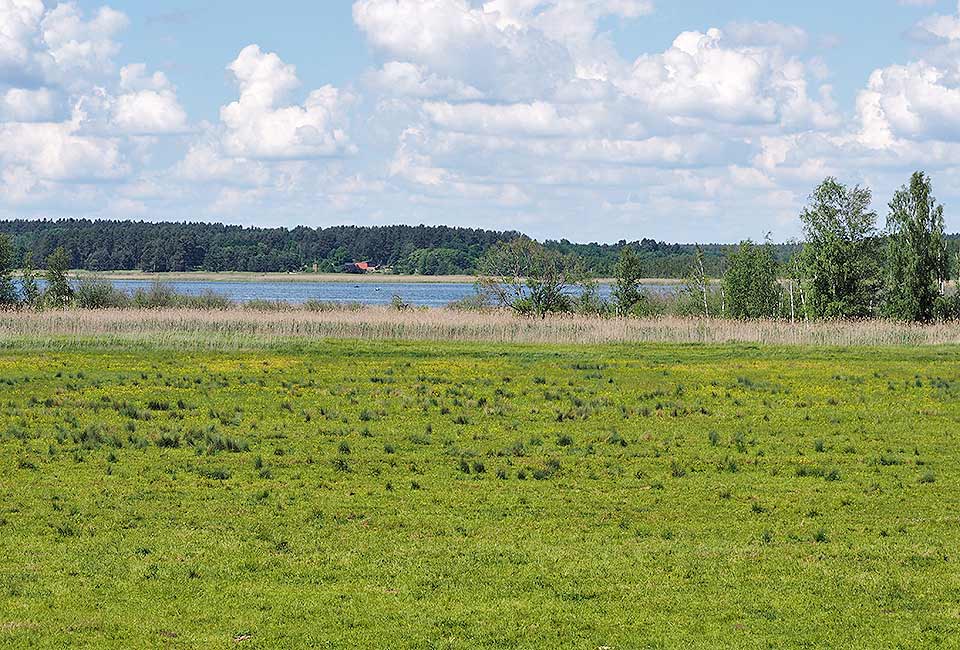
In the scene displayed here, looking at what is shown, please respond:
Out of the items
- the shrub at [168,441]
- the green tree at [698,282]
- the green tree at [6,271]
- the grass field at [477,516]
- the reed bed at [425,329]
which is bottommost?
the grass field at [477,516]

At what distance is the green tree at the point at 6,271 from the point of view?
231 feet

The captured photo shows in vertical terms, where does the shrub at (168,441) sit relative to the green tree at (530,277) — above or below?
below

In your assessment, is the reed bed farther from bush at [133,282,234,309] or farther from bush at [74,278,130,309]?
bush at [133,282,234,309]

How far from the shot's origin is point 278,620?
10695mm

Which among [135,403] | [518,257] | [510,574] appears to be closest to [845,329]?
[518,257]

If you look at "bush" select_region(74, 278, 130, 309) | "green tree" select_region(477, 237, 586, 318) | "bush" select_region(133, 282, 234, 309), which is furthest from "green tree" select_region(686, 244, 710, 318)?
"bush" select_region(74, 278, 130, 309)

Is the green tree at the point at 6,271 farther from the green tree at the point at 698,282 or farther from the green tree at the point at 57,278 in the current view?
the green tree at the point at 698,282

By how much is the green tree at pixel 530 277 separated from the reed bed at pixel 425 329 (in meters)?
12.3

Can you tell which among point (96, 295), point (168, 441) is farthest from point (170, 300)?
point (168, 441)

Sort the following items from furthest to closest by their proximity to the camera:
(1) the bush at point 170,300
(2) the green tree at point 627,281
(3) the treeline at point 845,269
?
(1) the bush at point 170,300, (2) the green tree at point 627,281, (3) the treeline at point 845,269

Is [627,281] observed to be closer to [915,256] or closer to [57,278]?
[915,256]

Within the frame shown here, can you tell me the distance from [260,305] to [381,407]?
137 ft

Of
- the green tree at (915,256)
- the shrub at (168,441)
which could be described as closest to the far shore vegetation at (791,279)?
the green tree at (915,256)

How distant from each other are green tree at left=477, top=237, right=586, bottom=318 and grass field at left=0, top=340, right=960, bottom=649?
34.5 metres
